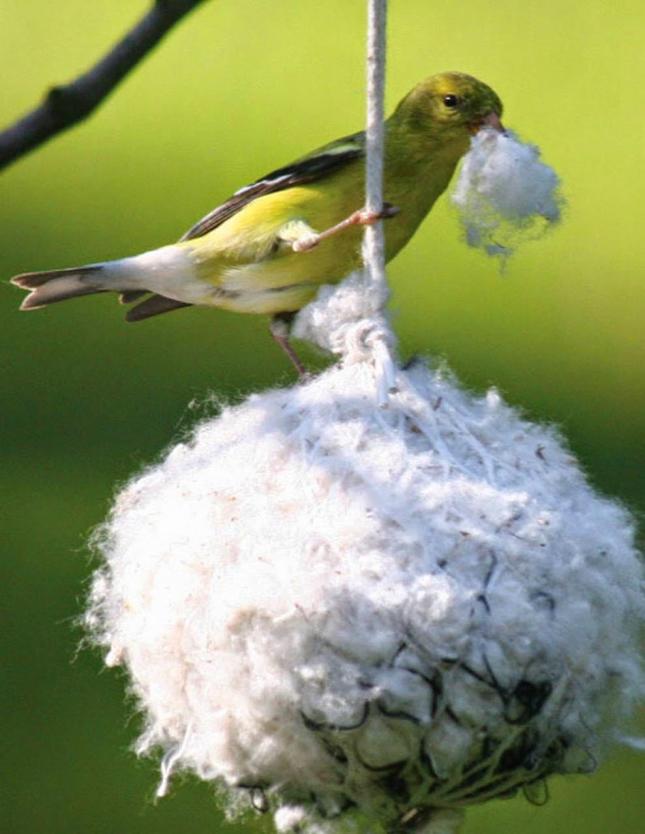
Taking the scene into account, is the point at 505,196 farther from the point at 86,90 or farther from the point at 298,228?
the point at 86,90

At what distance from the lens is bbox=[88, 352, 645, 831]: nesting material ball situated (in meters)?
1.60

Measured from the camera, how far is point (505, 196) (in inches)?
73.4

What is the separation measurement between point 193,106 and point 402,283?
0.78 m

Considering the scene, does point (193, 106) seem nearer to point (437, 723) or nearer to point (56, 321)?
point (56, 321)

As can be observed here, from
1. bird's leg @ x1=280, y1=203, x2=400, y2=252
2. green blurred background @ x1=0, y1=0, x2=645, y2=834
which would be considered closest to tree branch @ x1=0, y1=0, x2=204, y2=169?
bird's leg @ x1=280, y1=203, x2=400, y2=252

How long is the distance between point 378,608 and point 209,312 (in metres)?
2.40

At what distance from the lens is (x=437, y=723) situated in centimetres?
160

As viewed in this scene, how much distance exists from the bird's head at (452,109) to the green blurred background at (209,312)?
953mm

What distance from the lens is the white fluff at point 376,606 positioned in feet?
5.24

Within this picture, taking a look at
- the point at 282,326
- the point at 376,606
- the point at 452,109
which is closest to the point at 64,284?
the point at 282,326

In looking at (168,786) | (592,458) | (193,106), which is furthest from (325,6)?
(168,786)

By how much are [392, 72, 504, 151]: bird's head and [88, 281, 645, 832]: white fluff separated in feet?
1.84

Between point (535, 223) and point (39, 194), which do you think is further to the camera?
point (39, 194)

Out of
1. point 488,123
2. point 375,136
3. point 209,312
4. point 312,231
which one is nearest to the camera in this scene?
point 375,136
